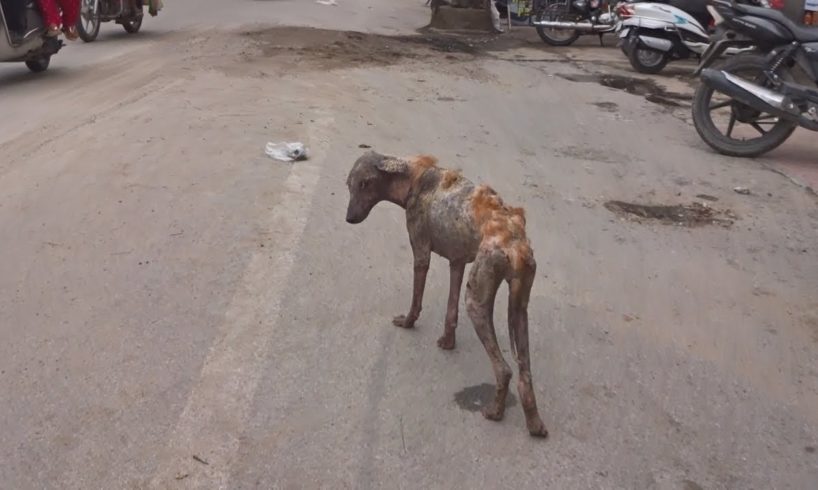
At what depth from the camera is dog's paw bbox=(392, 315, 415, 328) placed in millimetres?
3631

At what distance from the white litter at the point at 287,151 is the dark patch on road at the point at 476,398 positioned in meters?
3.07

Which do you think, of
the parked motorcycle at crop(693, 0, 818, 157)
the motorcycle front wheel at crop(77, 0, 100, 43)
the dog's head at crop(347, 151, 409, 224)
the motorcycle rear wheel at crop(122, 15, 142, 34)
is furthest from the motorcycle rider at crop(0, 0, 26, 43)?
the dog's head at crop(347, 151, 409, 224)

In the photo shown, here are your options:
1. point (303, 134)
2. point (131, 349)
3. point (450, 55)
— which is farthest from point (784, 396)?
point (450, 55)

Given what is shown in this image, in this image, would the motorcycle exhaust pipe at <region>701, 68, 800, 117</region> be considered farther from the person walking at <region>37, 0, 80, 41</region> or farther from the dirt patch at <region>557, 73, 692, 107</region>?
the person walking at <region>37, 0, 80, 41</region>

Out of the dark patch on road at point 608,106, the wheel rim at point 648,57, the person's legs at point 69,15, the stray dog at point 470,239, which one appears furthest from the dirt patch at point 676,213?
the person's legs at point 69,15

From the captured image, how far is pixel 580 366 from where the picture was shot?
3.44m

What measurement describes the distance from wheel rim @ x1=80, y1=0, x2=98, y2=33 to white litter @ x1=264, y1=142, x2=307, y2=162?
294 inches

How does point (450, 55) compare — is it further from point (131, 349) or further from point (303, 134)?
point (131, 349)

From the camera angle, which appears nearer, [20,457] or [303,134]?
[20,457]

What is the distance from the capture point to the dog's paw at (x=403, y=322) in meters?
3.63

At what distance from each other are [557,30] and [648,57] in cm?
315

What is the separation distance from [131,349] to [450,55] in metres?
9.69

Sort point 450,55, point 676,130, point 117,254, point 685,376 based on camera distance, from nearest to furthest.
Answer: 1. point 685,376
2. point 117,254
3. point 676,130
4. point 450,55

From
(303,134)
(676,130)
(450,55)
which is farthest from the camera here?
(450,55)
